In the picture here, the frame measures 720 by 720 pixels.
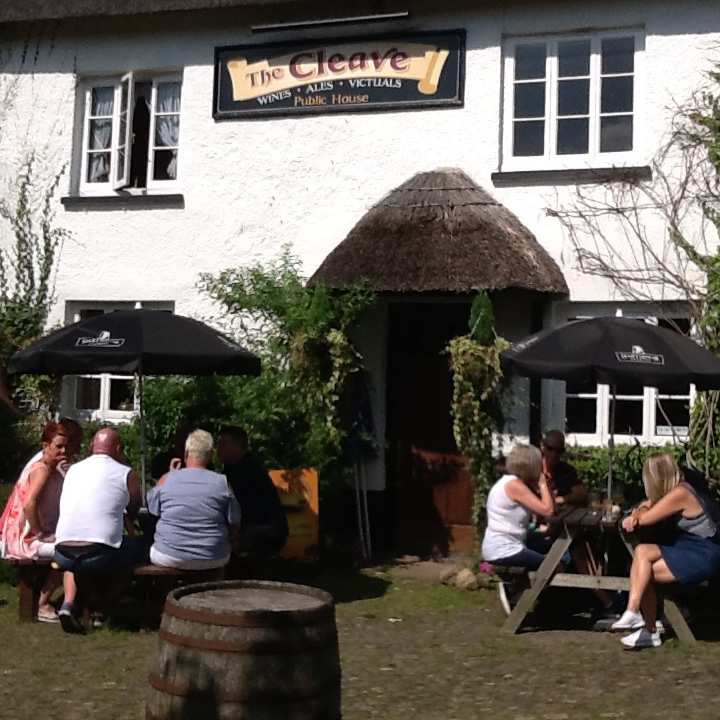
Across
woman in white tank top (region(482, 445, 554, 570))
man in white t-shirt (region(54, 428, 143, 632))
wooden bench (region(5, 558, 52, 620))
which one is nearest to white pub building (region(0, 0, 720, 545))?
woman in white tank top (region(482, 445, 554, 570))

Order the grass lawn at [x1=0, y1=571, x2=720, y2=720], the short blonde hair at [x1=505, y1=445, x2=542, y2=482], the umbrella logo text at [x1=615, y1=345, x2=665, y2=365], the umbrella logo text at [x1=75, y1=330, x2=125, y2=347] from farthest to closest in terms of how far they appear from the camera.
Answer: the umbrella logo text at [x1=75, y1=330, x2=125, y2=347]
the short blonde hair at [x1=505, y1=445, x2=542, y2=482]
the umbrella logo text at [x1=615, y1=345, x2=665, y2=365]
the grass lawn at [x1=0, y1=571, x2=720, y2=720]

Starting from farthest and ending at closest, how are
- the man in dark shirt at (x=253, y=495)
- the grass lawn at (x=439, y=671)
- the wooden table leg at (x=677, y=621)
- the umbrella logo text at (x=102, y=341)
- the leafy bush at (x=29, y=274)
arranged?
the leafy bush at (x=29, y=274), the man in dark shirt at (x=253, y=495), the umbrella logo text at (x=102, y=341), the wooden table leg at (x=677, y=621), the grass lawn at (x=439, y=671)

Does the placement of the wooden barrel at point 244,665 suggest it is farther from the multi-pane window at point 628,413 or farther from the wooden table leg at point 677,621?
the multi-pane window at point 628,413

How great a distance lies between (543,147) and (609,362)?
3.59 metres

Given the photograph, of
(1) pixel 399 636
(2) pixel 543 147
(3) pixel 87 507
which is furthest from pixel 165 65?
(1) pixel 399 636

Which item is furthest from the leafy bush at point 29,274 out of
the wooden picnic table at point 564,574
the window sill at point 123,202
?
the wooden picnic table at point 564,574

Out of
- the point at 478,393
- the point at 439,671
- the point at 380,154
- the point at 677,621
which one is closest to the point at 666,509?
the point at 677,621

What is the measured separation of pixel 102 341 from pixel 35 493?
1.24 metres

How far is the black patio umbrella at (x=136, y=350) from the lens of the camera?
823cm

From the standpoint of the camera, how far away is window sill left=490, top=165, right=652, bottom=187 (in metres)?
10.2

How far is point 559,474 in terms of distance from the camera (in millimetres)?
8898

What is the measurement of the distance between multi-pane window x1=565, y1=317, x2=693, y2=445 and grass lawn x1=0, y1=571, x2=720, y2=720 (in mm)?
2381

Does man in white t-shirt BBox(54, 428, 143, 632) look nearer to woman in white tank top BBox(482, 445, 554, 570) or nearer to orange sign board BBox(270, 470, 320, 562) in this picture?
orange sign board BBox(270, 470, 320, 562)

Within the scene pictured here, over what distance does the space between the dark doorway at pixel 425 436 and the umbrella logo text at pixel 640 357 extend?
3.22 m
